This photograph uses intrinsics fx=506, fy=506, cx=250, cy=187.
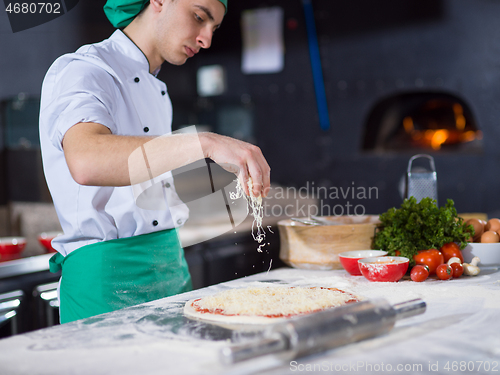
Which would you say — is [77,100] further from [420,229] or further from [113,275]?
[420,229]

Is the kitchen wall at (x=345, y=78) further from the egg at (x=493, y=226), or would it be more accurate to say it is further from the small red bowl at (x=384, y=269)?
the small red bowl at (x=384, y=269)

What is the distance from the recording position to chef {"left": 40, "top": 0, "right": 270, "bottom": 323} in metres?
1.19

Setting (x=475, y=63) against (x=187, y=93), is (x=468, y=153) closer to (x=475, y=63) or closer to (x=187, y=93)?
(x=475, y=63)

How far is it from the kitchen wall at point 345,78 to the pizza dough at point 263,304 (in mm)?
2324

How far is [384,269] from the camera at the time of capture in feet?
4.76

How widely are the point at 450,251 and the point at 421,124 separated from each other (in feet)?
8.58

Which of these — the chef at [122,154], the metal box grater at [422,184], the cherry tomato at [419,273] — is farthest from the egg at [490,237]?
the chef at [122,154]

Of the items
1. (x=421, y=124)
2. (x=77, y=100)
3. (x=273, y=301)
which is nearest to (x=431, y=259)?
(x=273, y=301)

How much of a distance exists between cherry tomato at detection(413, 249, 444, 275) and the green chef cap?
1.01m

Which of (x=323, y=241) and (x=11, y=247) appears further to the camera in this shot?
(x=11, y=247)

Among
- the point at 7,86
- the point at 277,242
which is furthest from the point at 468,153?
the point at 7,86

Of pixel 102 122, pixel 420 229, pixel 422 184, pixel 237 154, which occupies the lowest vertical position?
pixel 420 229

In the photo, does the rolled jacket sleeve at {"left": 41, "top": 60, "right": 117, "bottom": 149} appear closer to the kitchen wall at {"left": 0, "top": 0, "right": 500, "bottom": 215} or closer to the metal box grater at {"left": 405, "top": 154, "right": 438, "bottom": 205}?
the metal box grater at {"left": 405, "top": 154, "right": 438, "bottom": 205}

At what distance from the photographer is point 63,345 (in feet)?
3.18
